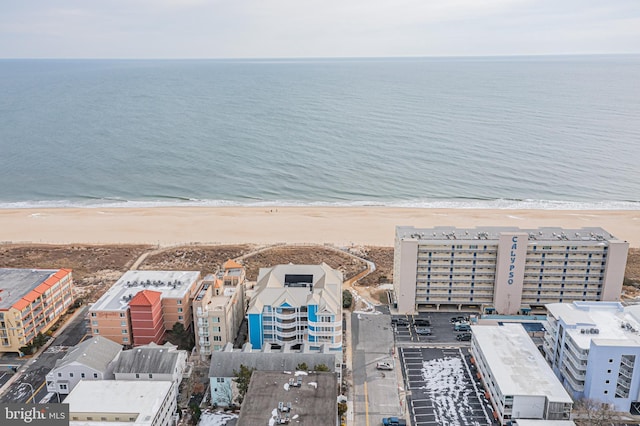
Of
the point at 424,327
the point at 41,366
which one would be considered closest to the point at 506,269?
the point at 424,327

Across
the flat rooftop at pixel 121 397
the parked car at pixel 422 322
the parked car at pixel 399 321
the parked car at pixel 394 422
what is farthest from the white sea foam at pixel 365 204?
the parked car at pixel 394 422

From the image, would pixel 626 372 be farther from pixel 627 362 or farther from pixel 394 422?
pixel 394 422

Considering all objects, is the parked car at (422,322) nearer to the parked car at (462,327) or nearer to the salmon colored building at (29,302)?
the parked car at (462,327)

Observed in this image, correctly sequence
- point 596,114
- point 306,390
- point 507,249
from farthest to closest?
1. point 596,114
2. point 507,249
3. point 306,390

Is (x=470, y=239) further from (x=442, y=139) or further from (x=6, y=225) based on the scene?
(x=442, y=139)

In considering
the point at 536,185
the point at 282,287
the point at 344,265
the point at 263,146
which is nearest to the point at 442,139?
the point at 536,185

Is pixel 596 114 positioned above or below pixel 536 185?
above

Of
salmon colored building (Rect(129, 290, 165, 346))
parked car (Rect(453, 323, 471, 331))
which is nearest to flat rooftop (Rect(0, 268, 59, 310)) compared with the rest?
salmon colored building (Rect(129, 290, 165, 346))
